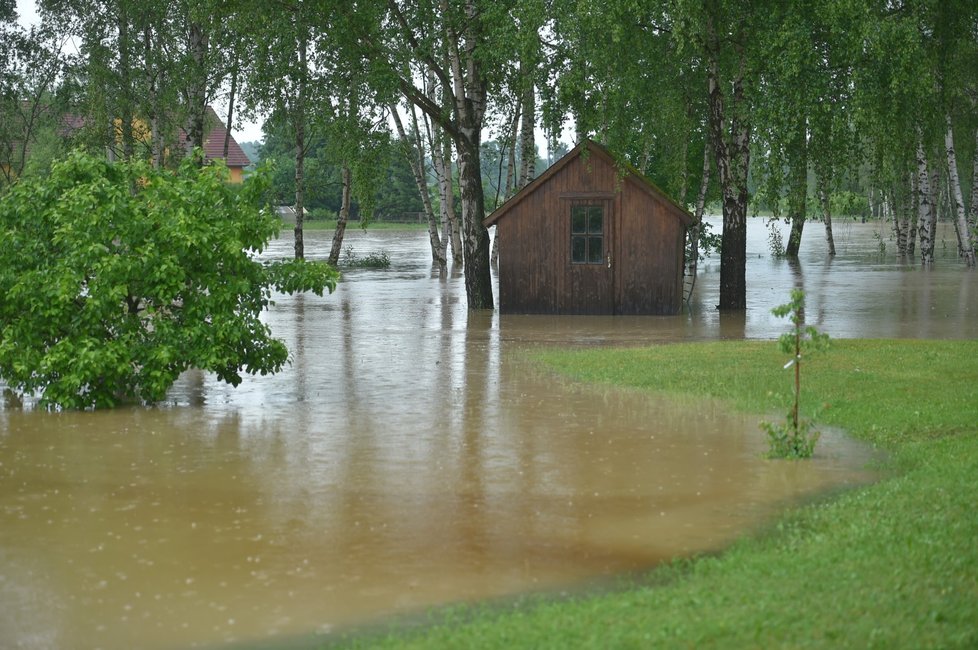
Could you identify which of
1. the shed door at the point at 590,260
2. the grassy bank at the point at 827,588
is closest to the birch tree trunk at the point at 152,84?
the shed door at the point at 590,260

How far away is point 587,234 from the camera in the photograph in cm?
2630

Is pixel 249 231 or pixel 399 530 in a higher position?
pixel 249 231

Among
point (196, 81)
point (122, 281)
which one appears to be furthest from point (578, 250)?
point (122, 281)

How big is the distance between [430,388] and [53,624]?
30.0ft

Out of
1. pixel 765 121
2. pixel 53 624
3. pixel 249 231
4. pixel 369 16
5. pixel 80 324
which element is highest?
pixel 369 16

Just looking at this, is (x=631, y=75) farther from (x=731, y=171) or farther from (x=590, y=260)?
(x=590, y=260)

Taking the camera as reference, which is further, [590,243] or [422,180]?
[422,180]

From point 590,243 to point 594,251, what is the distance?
0.60 feet

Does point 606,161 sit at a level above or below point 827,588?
above

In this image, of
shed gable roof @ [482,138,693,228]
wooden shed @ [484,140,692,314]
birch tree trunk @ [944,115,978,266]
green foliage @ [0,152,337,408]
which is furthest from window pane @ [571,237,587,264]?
birch tree trunk @ [944,115,978,266]

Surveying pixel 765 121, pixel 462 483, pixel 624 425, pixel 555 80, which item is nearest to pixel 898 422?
pixel 624 425

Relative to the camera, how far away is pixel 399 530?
9.70 metres

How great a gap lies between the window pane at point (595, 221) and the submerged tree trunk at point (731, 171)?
8.12 ft

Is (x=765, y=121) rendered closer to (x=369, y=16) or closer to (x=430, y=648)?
(x=369, y=16)
